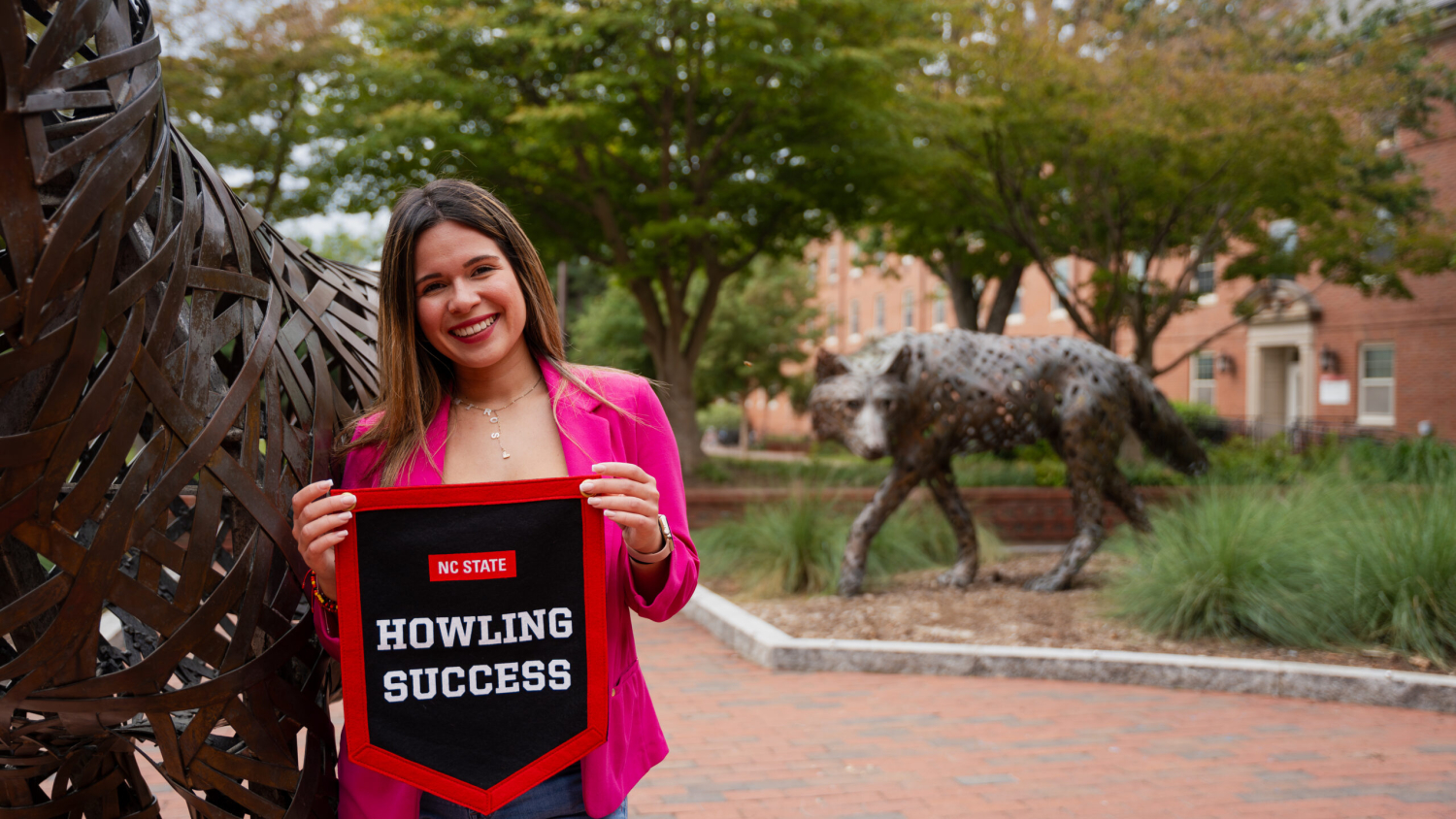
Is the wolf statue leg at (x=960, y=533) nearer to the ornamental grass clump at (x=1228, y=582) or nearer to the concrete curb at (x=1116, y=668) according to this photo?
the ornamental grass clump at (x=1228, y=582)

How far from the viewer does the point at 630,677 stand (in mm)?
2119

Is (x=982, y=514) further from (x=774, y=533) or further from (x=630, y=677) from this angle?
(x=630, y=677)

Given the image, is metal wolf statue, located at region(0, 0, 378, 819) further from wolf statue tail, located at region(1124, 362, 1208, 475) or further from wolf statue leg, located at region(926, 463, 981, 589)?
wolf statue tail, located at region(1124, 362, 1208, 475)

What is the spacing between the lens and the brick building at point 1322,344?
2417 centimetres

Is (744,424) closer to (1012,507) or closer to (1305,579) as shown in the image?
(1012,507)

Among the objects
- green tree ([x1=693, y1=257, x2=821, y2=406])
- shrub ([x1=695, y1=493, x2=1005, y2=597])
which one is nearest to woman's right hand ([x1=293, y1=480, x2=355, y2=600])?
shrub ([x1=695, y1=493, x2=1005, y2=597])

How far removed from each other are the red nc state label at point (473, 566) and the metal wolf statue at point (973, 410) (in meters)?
6.52

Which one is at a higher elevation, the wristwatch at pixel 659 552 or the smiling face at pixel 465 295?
the smiling face at pixel 465 295

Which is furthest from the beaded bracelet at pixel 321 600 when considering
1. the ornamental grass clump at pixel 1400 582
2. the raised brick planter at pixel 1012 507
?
the raised brick planter at pixel 1012 507

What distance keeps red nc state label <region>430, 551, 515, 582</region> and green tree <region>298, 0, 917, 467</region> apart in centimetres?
1076

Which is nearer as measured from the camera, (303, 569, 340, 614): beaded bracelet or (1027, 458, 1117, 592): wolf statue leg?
(303, 569, 340, 614): beaded bracelet

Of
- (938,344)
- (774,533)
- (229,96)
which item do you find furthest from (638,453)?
(229,96)

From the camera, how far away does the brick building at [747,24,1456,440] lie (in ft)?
79.3

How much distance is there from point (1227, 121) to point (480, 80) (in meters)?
9.76
